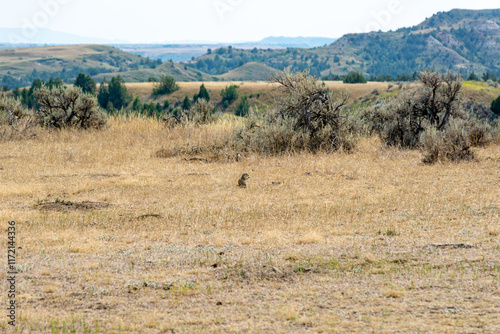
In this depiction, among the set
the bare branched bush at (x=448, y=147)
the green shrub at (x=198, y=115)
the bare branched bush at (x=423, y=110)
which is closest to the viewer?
the bare branched bush at (x=448, y=147)

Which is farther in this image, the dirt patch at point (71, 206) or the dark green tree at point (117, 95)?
the dark green tree at point (117, 95)

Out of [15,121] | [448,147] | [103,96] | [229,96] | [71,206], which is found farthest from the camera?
[229,96]

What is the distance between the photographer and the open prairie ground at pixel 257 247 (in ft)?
14.0

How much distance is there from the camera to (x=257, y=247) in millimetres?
6316

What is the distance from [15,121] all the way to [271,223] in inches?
536

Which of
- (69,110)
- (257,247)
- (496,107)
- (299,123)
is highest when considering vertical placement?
(299,123)

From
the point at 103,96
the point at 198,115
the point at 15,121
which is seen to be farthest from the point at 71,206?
the point at 103,96

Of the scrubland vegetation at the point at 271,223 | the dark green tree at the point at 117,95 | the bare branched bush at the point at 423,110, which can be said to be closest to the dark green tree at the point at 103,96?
the dark green tree at the point at 117,95

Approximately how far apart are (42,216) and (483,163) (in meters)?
10.2

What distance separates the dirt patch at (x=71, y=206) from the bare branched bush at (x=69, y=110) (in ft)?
33.3

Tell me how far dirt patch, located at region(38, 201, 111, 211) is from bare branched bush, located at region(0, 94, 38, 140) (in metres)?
9.06

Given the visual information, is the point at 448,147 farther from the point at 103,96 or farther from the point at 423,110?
the point at 103,96

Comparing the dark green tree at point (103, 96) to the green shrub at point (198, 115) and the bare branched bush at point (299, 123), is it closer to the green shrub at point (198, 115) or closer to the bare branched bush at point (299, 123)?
the green shrub at point (198, 115)

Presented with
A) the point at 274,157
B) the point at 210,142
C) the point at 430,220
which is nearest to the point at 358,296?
the point at 430,220
